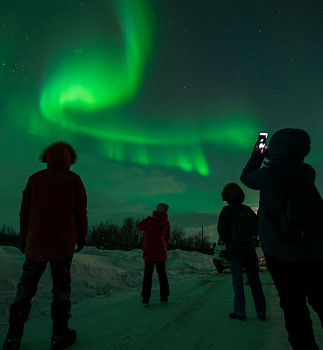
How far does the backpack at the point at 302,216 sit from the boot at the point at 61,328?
7.10ft

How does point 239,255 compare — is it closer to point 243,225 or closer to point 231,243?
point 231,243

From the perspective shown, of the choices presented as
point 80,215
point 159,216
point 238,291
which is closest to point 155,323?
point 238,291

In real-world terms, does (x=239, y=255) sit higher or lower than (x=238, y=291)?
higher

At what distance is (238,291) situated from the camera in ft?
14.2

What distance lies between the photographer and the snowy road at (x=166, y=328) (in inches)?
120

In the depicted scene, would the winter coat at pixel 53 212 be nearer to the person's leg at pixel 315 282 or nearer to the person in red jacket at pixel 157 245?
the person's leg at pixel 315 282

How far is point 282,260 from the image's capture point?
2.15m

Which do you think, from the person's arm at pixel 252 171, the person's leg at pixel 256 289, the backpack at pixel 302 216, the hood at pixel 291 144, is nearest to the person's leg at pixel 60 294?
the person's arm at pixel 252 171

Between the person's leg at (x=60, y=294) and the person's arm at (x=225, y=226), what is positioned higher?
the person's arm at (x=225, y=226)

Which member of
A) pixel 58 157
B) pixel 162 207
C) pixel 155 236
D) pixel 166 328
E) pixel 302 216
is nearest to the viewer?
pixel 302 216

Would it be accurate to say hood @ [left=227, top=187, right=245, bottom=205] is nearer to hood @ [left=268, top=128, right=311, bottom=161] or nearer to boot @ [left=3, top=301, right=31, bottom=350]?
hood @ [left=268, top=128, right=311, bottom=161]

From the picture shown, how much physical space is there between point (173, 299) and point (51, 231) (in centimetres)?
365

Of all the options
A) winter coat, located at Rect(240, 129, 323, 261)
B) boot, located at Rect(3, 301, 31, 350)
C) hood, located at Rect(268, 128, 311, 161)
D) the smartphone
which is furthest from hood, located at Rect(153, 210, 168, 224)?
hood, located at Rect(268, 128, 311, 161)

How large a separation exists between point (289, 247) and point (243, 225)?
2456 mm
